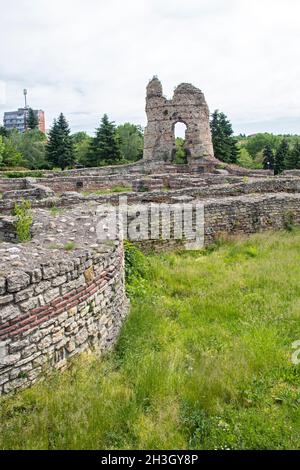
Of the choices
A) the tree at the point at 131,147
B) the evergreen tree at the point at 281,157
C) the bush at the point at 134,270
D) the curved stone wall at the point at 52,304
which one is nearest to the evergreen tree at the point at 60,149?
the tree at the point at 131,147

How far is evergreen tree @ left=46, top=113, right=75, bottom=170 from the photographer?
1405 inches

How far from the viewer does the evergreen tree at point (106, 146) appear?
3491 cm

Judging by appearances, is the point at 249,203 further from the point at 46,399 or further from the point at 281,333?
the point at 46,399

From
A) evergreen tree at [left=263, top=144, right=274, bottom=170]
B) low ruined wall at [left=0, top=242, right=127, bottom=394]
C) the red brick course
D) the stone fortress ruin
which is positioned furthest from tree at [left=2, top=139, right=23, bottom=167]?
the red brick course

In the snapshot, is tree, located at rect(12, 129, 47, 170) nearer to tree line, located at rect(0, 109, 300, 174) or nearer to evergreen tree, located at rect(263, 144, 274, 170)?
tree line, located at rect(0, 109, 300, 174)

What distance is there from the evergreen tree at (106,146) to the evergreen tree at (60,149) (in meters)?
2.21

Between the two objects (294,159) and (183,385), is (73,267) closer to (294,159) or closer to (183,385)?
(183,385)

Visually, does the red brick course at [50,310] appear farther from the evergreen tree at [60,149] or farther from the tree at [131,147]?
the tree at [131,147]

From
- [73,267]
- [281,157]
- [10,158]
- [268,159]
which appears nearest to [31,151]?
[10,158]

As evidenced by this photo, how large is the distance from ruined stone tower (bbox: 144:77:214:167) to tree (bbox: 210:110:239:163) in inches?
292

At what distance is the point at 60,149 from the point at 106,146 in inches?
167

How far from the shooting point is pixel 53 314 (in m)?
4.19

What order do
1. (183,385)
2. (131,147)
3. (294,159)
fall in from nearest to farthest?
(183,385) → (294,159) → (131,147)
